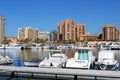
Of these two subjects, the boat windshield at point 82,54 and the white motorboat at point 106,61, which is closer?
the white motorboat at point 106,61

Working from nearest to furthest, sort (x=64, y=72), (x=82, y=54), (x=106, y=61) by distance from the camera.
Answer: (x=64, y=72)
(x=82, y=54)
(x=106, y=61)

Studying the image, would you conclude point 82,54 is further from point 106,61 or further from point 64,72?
point 64,72

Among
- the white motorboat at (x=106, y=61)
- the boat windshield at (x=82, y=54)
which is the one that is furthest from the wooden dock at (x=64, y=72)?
the white motorboat at (x=106, y=61)

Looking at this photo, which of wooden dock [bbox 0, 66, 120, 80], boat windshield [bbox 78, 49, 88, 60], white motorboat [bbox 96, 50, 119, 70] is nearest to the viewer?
wooden dock [bbox 0, 66, 120, 80]

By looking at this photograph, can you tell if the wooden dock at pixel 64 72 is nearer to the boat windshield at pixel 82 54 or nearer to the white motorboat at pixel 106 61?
the boat windshield at pixel 82 54

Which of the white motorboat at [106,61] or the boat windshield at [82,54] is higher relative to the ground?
the boat windshield at [82,54]

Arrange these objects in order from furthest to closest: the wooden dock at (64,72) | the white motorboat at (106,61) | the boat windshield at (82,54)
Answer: the boat windshield at (82,54)
the white motorboat at (106,61)
the wooden dock at (64,72)

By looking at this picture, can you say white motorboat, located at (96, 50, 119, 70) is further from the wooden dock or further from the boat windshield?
the wooden dock

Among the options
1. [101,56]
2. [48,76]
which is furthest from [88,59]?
[48,76]

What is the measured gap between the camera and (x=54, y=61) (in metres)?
31.9

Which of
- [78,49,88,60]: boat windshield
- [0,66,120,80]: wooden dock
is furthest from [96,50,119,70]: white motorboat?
[0,66,120,80]: wooden dock

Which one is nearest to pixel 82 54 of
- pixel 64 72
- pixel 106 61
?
pixel 106 61

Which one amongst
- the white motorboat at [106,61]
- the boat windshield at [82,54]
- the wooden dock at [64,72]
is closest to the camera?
the wooden dock at [64,72]

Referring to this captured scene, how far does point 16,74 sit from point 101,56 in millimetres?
16321
